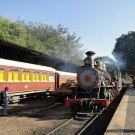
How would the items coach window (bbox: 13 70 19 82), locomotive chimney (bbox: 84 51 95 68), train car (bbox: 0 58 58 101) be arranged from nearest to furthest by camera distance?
1. locomotive chimney (bbox: 84 51 95 68)
2. train car (bbox: 0 58 58 101)
3. coach window (bbox: 13 70 19 82)

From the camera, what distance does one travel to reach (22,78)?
2227cm

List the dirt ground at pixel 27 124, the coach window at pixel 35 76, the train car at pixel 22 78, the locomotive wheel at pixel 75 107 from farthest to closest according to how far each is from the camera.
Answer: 1. the coach window at pixel 35 76
2. the train car at pixel 22 78
3. the locomotive wheel at pixel 75 107
4. the dirt ground at pixel 27 124

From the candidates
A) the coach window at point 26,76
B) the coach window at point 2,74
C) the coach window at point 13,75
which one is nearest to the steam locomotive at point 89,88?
the coach window at point 2,74

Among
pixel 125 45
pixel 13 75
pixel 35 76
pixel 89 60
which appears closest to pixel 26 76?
pixel 35 76

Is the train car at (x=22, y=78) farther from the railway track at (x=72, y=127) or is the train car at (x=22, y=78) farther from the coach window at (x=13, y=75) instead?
the railway track at (x=72, y=127)

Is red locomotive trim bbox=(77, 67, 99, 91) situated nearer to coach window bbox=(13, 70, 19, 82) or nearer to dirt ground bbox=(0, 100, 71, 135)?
dirt ground bbox=(0, 100, 71, 135)

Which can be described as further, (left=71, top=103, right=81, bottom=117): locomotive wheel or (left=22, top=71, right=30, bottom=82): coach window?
(left=22, top=71, right=30, bottom=82): coach window

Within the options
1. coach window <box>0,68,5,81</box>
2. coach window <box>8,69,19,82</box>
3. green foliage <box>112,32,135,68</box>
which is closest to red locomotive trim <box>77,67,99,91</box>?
coach window <box>0,68,5,81</box>

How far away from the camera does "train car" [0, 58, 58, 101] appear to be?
19828 mm

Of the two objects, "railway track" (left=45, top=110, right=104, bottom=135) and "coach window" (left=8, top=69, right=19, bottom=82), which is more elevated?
"coach window" (left=8, top=69, right=19, bottom=82)

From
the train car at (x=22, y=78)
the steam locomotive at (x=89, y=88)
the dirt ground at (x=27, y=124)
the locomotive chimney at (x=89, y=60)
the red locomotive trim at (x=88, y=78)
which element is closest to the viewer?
the dirt ground at (x=27, y=124)

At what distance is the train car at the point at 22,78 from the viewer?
65.1ft

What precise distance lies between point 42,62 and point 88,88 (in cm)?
2259

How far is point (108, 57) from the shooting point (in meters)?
26.6
